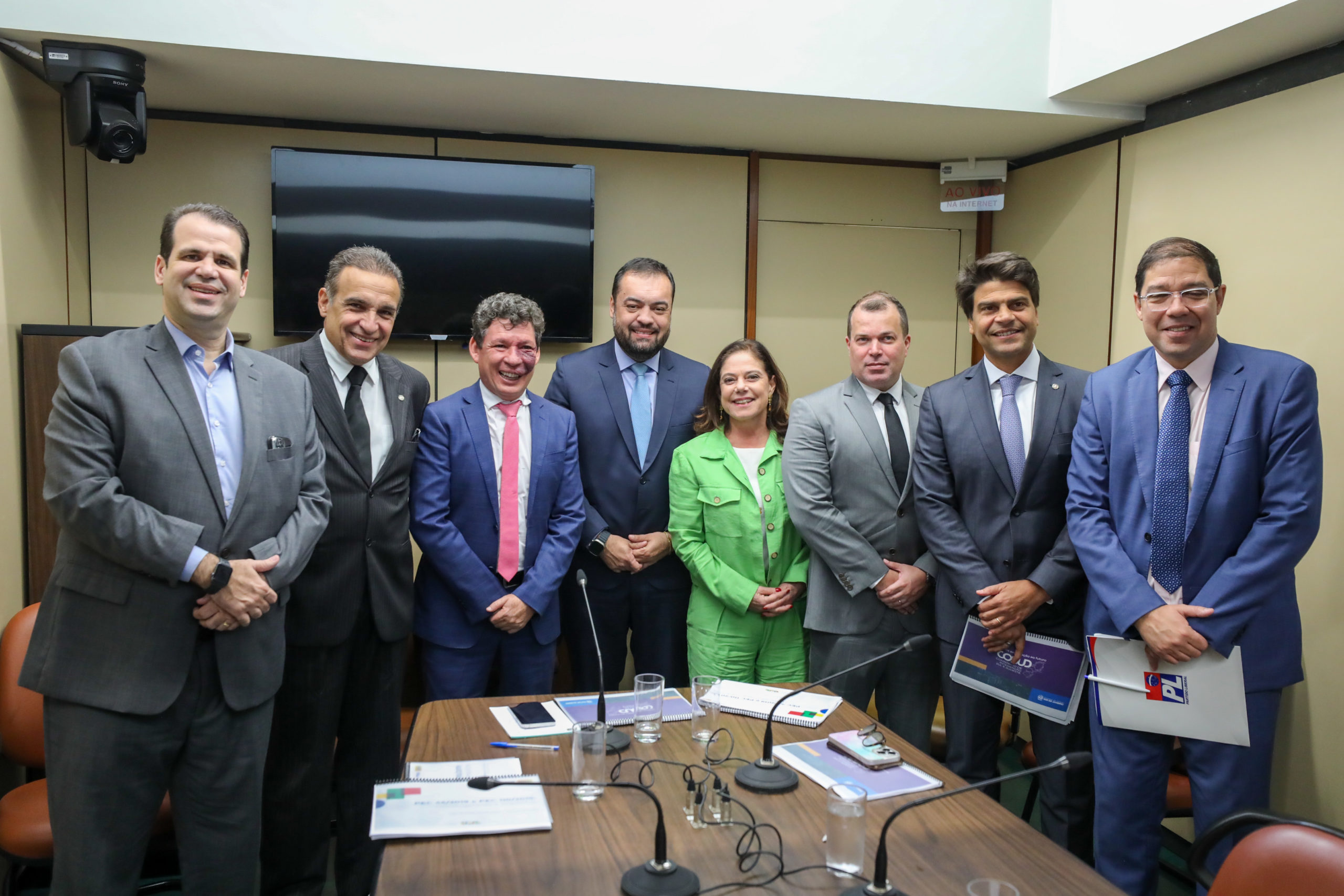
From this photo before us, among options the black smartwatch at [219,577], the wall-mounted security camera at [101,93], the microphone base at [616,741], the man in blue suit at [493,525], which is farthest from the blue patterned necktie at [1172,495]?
the wall-mounted security camera at [101,93]

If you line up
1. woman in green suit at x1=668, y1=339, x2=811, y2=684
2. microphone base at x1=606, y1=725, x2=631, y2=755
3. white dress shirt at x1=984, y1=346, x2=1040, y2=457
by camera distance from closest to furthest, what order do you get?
microphone base at x1=606, y1=725, x2=631, y2=755 → white dress shirt at x1=984, y1=346, x2=1040, y2=457 → woman in green suit at x1=668, y1=339, x2=811, y2=684

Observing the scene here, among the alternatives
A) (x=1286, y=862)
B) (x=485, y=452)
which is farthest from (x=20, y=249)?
(x=1286, y=862)

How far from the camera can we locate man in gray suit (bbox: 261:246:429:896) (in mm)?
2633

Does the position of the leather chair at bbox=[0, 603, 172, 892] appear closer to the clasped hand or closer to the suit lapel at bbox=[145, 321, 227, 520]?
the clasped hand

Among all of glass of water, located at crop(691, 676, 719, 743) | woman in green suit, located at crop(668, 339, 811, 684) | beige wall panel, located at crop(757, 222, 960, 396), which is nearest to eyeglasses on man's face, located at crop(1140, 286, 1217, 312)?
woman in green suit, located at crop(668, 339, 811, 684)

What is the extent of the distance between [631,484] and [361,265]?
1181 mm

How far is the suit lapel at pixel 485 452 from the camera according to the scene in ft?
9.61

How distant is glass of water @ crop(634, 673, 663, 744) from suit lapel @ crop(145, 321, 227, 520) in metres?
1.10

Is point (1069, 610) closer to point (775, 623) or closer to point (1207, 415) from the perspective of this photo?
point (1207, 415)

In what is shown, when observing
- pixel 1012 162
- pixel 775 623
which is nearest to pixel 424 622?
pixel 775 623

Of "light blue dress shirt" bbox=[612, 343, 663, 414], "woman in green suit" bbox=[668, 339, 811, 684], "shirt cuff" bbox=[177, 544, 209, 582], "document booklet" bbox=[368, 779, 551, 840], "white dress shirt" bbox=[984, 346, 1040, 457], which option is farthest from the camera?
"light blue dress shirt" bbox=[612, 343, 663, 414]

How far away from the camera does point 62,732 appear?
2.10 metres

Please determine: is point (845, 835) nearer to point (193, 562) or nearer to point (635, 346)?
point (193, 562)

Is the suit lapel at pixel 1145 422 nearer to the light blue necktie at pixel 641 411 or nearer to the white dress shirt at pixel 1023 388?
the white dress shirt at pixel 1023 388
